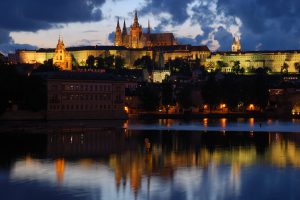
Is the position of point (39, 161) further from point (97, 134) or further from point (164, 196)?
point (97, 134)

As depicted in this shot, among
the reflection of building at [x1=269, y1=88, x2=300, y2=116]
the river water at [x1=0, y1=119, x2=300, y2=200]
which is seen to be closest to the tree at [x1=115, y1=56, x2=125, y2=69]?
the reflection of building at [x1=269, y1=88, x2=300, y2=116]

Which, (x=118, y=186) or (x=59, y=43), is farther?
(x=59, y=43)

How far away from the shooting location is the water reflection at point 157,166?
24.1 m

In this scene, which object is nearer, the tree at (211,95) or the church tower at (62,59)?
the tree at (211,95)

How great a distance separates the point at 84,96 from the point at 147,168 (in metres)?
52.8

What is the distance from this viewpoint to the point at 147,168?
29391 mm

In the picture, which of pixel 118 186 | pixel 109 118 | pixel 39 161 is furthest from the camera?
pixel 109 118

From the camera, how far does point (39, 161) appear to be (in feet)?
105

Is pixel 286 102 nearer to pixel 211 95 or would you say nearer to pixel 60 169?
pixel 211 95

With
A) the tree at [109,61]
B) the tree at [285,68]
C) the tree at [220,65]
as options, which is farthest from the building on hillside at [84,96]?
the tree at [285,68]

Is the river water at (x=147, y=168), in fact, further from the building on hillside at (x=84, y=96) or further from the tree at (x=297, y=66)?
the tree at (x=297, y=66)

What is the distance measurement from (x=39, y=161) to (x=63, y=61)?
11354 cm

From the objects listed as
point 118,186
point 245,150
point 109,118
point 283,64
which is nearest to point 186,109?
point 109,118

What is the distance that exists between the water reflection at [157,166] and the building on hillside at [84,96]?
1299 inches
